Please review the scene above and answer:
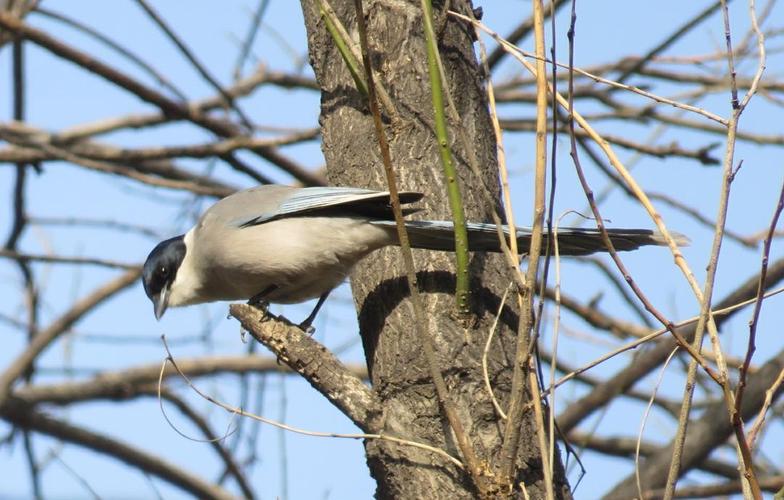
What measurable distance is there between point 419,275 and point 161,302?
177 cm

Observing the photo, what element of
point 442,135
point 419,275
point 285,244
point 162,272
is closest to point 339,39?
point 442,135

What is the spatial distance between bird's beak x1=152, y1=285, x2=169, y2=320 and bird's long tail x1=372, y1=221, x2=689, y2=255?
1670mm

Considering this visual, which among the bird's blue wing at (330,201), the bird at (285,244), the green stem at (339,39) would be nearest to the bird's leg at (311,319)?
the bird at (285,244)

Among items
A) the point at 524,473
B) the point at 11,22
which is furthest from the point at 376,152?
the point at 11,22

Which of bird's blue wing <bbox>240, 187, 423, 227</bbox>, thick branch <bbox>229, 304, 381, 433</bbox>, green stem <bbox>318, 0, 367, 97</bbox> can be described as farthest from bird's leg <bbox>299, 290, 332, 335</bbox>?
green stem <bbox>318, 0, 367, 97</bbox>

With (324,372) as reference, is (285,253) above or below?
above

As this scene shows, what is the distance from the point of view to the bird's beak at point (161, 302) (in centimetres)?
452

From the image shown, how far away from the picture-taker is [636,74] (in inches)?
244

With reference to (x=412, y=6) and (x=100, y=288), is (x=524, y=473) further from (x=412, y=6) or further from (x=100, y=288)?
(x=100, y=288)

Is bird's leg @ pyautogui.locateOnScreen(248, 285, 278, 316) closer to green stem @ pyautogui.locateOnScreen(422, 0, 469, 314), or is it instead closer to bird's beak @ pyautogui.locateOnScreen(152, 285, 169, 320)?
bird's beak @ pyautogui.locateOnScreen(152, 285, 169, 320)

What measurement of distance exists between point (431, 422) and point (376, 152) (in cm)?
99

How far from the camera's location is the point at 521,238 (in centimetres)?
328

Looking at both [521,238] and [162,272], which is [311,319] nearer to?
[162,272]

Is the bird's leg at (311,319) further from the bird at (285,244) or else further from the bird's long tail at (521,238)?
the bird's long tail at (521,238)
